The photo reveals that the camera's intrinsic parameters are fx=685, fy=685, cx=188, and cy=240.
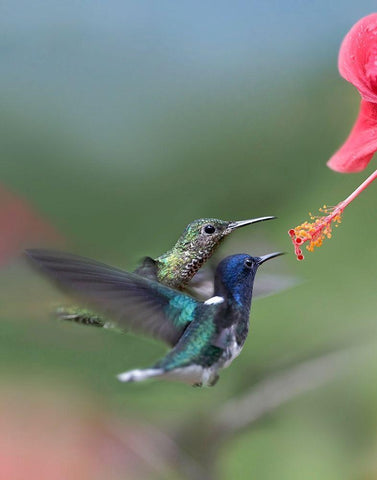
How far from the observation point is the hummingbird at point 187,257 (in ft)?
1.97

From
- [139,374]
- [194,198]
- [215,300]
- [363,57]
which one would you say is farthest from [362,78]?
[194,198]

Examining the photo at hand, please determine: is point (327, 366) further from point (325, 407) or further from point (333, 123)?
point (333, 123)

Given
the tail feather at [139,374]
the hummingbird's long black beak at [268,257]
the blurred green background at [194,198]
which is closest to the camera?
the tail feather at [139,374]

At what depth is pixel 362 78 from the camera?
0.65 meters

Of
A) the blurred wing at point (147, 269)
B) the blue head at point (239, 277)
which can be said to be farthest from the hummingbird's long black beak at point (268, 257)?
the blurred wing at point (147, 269)

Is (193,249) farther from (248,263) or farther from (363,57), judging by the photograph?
(363,57)

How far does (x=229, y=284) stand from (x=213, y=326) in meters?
0.04

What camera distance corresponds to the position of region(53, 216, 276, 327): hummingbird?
1.97 feet

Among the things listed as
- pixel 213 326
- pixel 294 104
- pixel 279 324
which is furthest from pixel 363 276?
pixel 213 326

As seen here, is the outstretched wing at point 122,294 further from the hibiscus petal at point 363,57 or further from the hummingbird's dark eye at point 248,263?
the hibiscus petal at point 363,57

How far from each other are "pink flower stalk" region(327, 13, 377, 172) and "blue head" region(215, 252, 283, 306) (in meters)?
0.19

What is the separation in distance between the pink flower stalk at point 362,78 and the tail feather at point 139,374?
0.32 meters

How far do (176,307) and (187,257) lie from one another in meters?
0.05

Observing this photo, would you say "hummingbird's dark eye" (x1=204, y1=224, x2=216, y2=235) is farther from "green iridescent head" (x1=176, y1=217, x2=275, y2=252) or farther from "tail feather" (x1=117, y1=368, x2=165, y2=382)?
"tail feather" (x1=117, y1=368, x2=165, y2=382)
